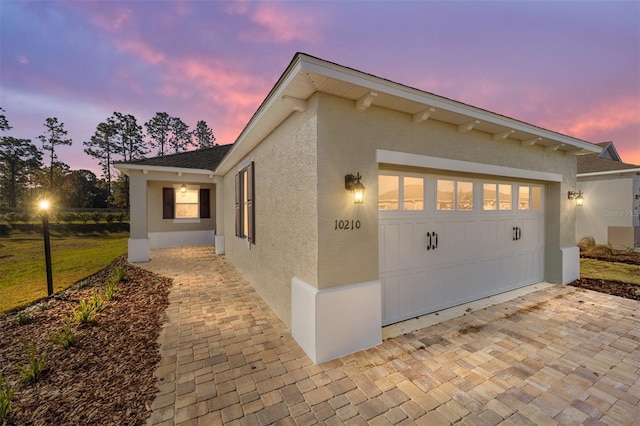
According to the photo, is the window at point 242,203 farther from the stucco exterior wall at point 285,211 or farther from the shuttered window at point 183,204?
the shuttered window at point 183,204

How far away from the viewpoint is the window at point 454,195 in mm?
4363

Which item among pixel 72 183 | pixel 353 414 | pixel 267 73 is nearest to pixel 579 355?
pixel 353 414

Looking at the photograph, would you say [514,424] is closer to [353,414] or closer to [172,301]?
[353,414]

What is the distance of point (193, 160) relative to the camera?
12.1 m

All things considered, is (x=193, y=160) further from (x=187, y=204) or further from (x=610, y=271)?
(x=610, y=271)

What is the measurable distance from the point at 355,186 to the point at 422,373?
88.2 inches

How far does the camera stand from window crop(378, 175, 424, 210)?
12.5ft

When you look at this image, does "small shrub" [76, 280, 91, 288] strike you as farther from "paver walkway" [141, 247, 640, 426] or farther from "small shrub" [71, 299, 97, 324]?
"paver walkway" [141, 247, 640, 426]

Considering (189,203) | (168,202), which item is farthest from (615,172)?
(168,202)

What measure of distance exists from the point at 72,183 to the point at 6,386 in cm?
3888

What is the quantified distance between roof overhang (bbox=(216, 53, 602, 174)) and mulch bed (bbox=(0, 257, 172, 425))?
355 cm

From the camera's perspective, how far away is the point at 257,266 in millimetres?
5422

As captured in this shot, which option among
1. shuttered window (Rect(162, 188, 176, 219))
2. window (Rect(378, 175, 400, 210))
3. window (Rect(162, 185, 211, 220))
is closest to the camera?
window (Rect(378, 175, 400, 210))

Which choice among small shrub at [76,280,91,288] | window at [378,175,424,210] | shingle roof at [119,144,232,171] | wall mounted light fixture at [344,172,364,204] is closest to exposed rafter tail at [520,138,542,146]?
window at [378,175,424,210]
